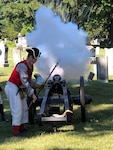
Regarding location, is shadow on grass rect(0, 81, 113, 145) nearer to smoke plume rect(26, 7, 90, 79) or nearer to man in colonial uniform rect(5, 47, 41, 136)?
man in colonial uniform rect(5, 47, 41, 136)

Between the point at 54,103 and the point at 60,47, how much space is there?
252 centimetres

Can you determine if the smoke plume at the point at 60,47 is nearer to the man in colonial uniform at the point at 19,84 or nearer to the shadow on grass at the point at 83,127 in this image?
the shadow on grass at the point at 83,127

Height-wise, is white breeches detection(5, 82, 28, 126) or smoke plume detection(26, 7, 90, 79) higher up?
smoke plume detection(26, 7, 90, 79)

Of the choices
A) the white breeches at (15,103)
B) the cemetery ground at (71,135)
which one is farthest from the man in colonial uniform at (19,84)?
the cemetery ground at (71,135)

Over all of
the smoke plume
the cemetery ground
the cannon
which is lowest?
the cemetery ground

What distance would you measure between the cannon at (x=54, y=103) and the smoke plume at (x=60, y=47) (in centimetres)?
105

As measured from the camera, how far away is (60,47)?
435 inches

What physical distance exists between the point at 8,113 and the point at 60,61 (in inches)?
68.3

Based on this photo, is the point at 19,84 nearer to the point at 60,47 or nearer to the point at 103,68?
the point at 60,47

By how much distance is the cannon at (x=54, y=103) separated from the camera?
7609 mm

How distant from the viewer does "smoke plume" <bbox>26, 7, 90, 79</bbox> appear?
35.2 feet

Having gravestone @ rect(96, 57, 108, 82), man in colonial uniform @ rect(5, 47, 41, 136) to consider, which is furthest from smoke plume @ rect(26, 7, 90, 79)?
gravestone @ rect(96, 57, 108, 82)

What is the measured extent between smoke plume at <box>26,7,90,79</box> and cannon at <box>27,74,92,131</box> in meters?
1.05

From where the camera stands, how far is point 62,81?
9281mm
